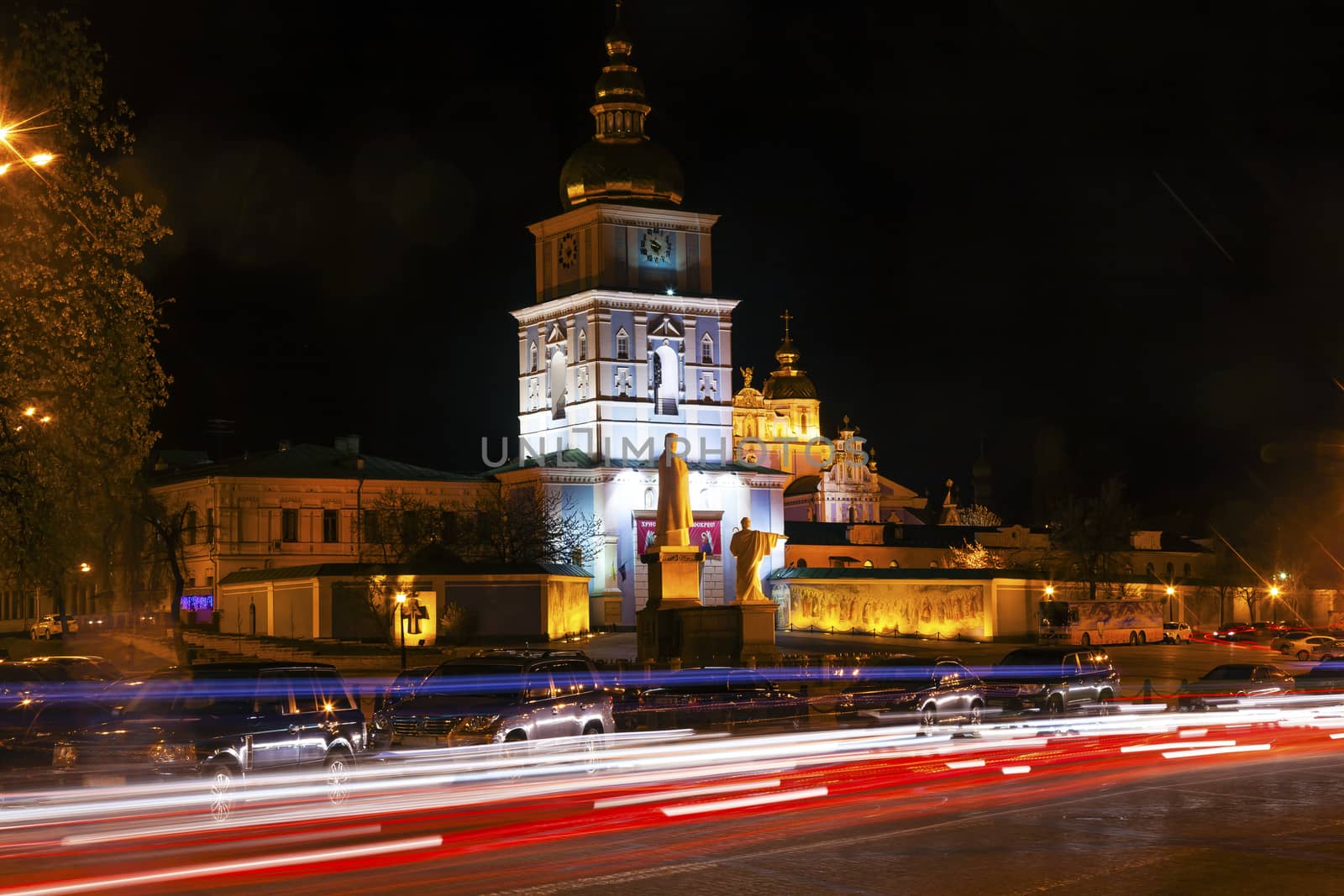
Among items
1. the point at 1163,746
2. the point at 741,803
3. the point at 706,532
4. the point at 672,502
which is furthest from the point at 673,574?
the point at 706,532

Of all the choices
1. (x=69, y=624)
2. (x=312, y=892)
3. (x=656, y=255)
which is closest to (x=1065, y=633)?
(x=656, y=255)

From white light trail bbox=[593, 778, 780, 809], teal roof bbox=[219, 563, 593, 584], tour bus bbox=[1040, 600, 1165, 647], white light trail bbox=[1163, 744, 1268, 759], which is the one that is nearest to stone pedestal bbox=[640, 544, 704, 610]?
teal roof bbox=[219, 563, 593, 584]

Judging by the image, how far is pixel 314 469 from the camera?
8425cm

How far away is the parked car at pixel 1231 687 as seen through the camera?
113 feet

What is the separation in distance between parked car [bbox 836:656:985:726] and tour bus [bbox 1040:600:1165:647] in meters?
39.8

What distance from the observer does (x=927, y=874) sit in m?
15.3

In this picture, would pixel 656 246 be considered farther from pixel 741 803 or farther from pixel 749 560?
pixel 741 803

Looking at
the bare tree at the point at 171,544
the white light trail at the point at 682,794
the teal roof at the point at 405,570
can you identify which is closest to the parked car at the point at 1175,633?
the teal roof at the point at 405,570

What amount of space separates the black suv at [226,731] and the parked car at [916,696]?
34.1 ft

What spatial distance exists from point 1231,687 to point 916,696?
343 inches

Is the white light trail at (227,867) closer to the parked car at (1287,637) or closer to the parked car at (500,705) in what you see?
the parked car at (500,705)

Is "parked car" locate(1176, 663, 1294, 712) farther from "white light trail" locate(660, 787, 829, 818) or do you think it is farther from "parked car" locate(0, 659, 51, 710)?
"parked car" locate(0, 659, 51, 710)

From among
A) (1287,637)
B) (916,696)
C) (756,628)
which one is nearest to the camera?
(916,696)

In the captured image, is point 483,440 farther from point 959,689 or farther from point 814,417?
point 959,689
